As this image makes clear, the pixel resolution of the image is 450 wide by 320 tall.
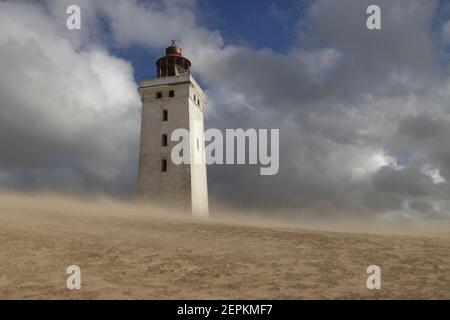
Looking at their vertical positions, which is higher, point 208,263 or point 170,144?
point 170,144

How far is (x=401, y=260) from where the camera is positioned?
11812 mm

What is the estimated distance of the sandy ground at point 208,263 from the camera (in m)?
8.84

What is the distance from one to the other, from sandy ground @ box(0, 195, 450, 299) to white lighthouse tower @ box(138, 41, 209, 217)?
1491 cm

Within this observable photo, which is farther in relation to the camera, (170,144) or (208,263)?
(170,144)

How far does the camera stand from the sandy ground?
8836 millimetres

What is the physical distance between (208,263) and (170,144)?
22150 mm

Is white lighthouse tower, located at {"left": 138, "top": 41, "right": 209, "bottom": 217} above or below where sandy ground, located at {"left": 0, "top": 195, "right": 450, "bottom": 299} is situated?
above

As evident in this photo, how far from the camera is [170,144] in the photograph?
32438 mm

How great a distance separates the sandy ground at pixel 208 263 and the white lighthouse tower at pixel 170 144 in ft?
48.9

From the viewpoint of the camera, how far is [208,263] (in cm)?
1102
